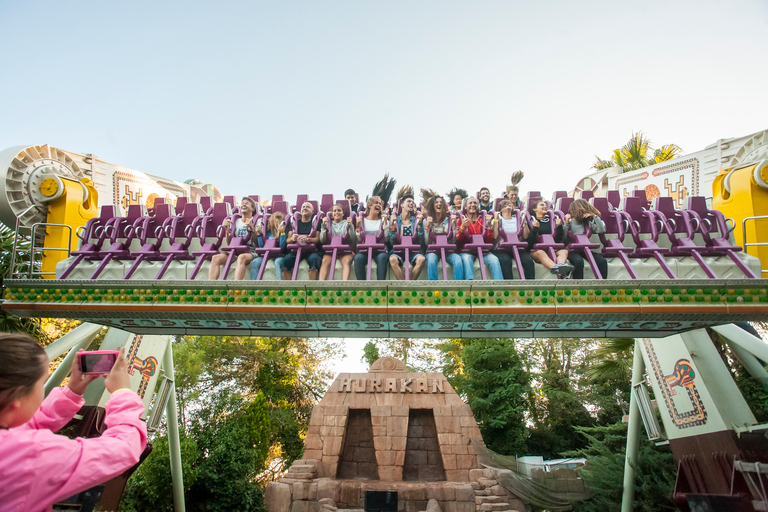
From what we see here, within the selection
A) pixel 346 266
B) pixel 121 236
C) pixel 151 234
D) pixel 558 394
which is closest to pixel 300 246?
pixel 346 266

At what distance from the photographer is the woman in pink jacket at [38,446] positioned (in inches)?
77.8

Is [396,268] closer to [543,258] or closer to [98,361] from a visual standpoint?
[543,258]

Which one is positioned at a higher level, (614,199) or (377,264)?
(614,199)

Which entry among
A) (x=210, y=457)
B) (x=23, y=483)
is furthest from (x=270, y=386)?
(x=23, y=483)

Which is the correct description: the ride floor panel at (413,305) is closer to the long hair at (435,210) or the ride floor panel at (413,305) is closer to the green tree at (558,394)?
the long hair at (435,210)

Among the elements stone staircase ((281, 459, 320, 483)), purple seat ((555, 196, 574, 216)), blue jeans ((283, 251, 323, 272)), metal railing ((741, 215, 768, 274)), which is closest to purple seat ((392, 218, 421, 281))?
blue jeans ((283, 251, 323, 272))

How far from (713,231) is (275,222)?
700 cm

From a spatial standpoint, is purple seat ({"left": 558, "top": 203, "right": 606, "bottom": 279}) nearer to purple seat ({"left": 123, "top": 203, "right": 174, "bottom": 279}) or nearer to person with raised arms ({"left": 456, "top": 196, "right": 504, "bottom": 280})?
person with raised arms ({"left": 456, "top": 196, "right": 504, "bottom": 280})

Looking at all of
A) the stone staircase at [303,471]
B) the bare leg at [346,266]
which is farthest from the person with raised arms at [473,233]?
the stone staircase at [303,471]

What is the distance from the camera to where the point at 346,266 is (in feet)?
27.5

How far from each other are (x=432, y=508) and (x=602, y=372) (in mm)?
5396

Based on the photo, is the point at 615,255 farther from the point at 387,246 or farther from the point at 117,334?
the point at 117,334

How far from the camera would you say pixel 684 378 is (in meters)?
9.00

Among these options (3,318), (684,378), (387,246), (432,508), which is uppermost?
(387,246)
